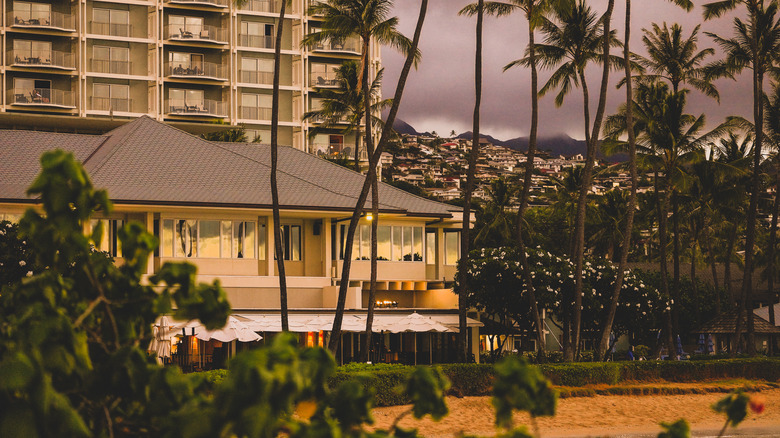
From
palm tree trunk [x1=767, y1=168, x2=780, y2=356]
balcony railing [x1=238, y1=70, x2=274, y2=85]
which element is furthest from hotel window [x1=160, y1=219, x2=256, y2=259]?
balcony railing [x1=238, y1=70, x2=274, y2=85]

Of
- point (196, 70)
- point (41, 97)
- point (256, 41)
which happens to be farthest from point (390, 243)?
point (256, 41)

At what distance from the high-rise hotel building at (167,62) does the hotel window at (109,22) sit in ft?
0.25

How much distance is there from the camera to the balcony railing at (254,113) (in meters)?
81.2

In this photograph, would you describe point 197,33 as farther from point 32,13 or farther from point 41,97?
point 41,97

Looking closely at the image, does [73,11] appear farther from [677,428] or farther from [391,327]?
[677,428]

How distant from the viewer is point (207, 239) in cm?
4253

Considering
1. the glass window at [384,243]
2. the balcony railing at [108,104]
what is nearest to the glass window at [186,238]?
the glass window at [384,243]

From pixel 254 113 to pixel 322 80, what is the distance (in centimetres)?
603

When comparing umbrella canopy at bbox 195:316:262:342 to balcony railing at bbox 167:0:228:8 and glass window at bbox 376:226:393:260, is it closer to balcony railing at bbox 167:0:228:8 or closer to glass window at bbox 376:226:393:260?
glass window at bbox 376:226:393:260

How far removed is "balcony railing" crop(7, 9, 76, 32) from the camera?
74.7 metres

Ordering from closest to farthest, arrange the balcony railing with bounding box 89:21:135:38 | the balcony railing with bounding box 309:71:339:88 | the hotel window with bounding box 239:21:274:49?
the balcony railing with bounding box 89:21:135:38
the hotel window with bounding box 239:21:274:49
the balcony railing with bounding box 309:71:339:88

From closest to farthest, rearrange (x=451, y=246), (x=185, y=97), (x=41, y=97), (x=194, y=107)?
(x=451, y=246)
(x=41, y=97)
(x=194, y=107)
(x=185, y=97)

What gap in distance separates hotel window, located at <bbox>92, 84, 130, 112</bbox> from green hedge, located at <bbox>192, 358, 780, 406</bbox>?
50.7 m

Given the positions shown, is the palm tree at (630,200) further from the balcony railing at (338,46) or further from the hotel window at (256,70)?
the hotel window at (256,70)
